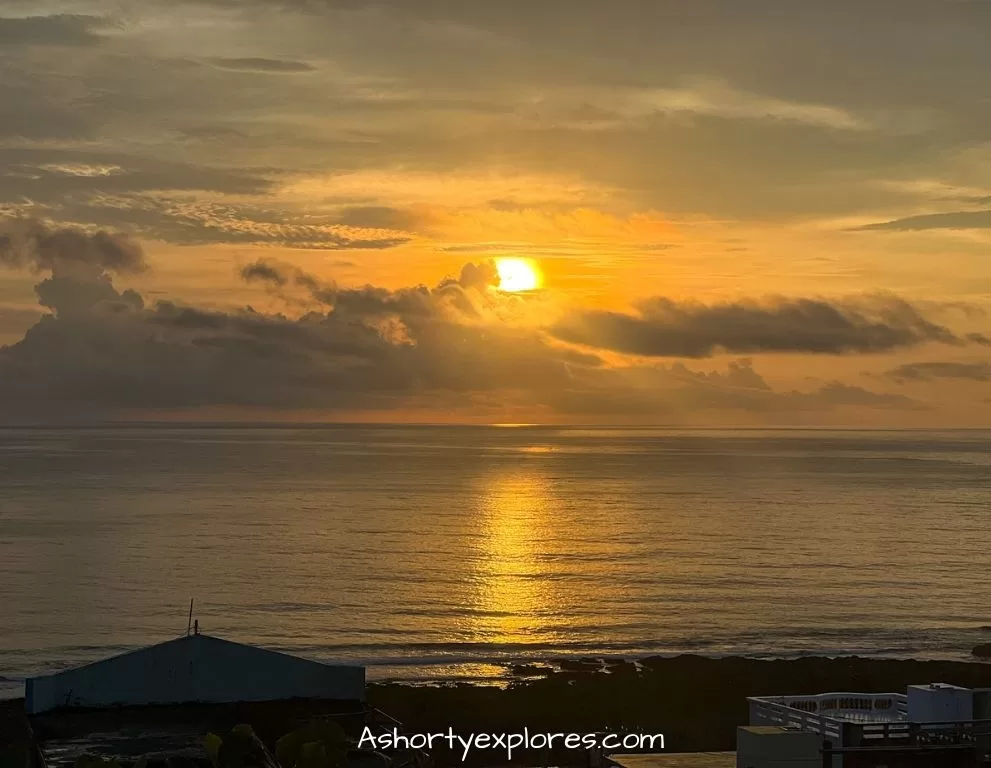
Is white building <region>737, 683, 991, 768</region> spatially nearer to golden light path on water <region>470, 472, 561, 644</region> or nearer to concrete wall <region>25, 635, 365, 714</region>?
concrete wall <region>25, 635, 365, 714</region>

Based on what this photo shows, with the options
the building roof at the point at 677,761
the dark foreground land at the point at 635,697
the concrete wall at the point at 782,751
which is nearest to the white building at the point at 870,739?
the concrete wall at the point at 782,751

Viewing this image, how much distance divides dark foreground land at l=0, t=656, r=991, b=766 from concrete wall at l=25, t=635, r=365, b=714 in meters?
8.87

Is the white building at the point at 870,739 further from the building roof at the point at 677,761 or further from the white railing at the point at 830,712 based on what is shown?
the building roof at the point at 677,761

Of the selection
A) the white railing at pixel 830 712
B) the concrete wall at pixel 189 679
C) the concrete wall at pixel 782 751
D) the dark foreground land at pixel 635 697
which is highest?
the dark foreground land at pixel 635 697

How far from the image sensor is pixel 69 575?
103062 millimetres

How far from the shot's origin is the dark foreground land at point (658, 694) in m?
53.2

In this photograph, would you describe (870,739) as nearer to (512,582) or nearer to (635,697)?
(635,697)

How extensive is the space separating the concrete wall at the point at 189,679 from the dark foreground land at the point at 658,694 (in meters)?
12.9

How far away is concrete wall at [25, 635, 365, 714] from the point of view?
3447 centimetres

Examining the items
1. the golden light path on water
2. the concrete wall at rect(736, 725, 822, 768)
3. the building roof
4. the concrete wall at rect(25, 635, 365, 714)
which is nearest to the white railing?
the concrete wall at rect(736, 725, 822, 768)

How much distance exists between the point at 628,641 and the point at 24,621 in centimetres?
3865

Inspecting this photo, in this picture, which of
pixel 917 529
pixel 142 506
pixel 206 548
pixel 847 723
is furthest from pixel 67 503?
pixel 847 723

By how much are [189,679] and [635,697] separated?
28603mm

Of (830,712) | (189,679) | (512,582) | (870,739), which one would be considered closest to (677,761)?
(830,712)
